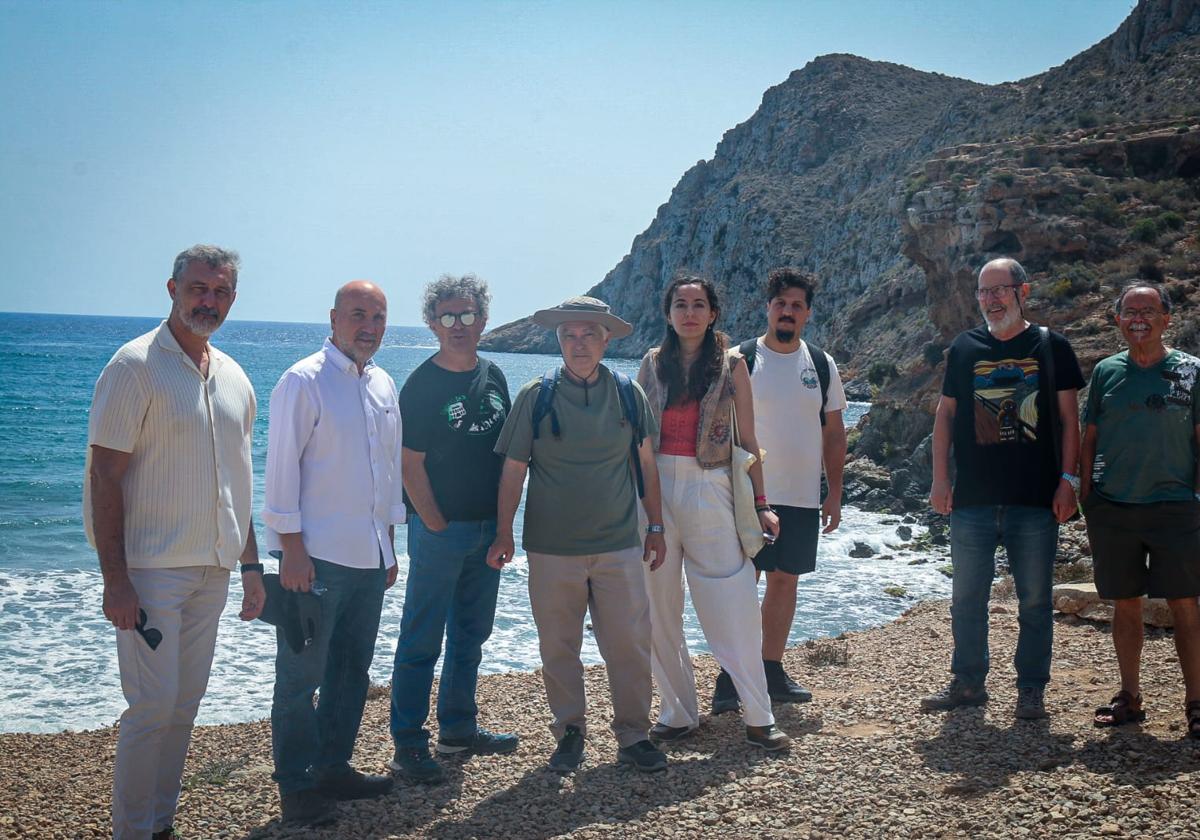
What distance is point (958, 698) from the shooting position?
17.9ft

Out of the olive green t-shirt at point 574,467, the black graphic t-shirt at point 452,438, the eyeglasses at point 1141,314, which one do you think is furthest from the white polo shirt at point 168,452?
the eyeglasses at point 1141,314

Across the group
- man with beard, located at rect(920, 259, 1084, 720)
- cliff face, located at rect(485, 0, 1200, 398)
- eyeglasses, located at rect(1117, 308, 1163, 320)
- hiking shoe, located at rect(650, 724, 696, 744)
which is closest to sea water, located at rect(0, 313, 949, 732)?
hiking shoe, located at rect(650, 724, 696, 744)

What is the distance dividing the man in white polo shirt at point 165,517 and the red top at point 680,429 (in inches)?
85.3

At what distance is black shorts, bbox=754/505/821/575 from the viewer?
5746 millimetres

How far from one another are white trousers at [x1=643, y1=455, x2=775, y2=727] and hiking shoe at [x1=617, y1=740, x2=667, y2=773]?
1.51 ft

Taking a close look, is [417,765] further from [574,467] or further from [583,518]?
[574,467]

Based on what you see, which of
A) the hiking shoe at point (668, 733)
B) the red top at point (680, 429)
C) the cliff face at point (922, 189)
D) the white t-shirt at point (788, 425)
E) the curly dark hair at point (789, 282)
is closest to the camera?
the red top at point (680, 429)

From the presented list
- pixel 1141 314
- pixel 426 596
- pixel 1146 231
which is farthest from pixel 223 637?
pixel 1146 231

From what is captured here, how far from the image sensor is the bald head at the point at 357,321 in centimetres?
448

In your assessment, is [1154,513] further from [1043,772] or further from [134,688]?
[134,688]

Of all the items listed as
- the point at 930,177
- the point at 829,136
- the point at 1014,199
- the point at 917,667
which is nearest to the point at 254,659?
the point at 917,667

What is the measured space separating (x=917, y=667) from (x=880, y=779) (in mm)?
2908

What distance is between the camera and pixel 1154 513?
4805 millimetres

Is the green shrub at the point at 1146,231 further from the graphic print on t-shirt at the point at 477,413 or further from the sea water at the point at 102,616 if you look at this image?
the graphic print on t-shirt at the point at 477,413
